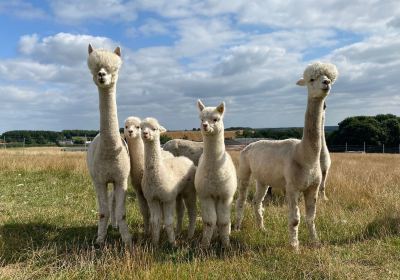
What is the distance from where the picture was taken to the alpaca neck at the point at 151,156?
6629 mm

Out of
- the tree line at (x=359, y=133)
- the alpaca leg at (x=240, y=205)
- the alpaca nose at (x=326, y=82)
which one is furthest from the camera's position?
the tree line at (x=359, y=133)

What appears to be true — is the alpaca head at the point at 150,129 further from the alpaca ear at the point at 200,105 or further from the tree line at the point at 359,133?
the tree line at the point at 359,133

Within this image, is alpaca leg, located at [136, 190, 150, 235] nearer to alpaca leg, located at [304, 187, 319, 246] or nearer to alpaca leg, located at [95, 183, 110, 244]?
alpaca leg, located at [95, 183, 110, 244]

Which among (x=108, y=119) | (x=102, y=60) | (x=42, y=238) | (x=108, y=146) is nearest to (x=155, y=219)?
(x=108, y=146)

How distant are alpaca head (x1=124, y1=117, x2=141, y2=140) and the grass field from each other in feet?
5.83

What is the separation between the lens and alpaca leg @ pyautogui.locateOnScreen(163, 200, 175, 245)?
6.73m

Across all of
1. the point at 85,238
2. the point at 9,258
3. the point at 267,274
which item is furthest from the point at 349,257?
the point at 9,258

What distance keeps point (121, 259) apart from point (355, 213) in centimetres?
516

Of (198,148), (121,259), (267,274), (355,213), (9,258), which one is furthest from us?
(198,148)

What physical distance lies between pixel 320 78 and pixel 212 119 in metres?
1.67

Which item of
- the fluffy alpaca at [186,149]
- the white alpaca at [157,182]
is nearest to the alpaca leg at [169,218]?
the white alpaca at [157,182]

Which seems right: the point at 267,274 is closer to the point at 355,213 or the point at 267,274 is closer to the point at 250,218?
the point at 250,218

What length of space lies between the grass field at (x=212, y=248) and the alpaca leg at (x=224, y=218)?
0.62 ft

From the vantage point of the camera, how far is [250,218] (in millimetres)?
8734
